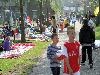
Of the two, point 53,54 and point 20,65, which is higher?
point 53,54

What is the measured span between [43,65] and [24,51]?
6092 millimetres

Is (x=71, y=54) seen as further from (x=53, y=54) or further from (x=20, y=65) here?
(x=20, y=65)

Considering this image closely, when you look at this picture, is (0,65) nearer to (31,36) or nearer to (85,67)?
(85,67)

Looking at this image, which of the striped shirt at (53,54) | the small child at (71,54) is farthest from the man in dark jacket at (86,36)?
the small child at (71,54)

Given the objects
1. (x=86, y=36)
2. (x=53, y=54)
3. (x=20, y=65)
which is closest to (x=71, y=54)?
(x=53, y=54)

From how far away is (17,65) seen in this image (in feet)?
57.4

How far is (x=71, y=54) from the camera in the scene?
8.81 meters

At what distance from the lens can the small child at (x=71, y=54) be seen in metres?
8.69

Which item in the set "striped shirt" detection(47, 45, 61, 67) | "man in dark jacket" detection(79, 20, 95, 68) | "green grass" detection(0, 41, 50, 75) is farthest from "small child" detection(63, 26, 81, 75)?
"man in dark jacket" detection(79, 20, 95, 68)

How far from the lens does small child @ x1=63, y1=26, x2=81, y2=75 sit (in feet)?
28.5

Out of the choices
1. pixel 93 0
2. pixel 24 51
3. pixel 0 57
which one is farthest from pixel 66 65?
pixel 93 0

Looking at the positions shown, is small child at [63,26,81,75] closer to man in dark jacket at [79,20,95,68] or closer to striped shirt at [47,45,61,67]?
striped shirt at [47,45,61,67]

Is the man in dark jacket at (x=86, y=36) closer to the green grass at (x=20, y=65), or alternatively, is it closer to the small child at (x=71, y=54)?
the green grass at (x=20, y=65)

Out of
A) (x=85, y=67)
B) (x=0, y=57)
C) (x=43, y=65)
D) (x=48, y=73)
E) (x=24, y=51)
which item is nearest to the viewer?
(x=48, y=73)
